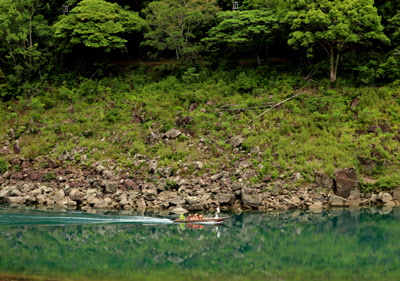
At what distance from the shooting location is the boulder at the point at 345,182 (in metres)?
29.5

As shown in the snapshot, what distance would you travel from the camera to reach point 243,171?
31.0 m

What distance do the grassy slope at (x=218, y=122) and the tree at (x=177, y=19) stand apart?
298 centimetres

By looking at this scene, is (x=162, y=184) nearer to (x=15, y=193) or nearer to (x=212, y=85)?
(x=15, y=193)

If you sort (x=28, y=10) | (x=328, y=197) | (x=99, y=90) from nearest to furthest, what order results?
(x=328, y=197) < (x=99, y=90) < (x=28, y=10)

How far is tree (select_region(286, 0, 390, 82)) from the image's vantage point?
35.0m

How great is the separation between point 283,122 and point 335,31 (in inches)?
305

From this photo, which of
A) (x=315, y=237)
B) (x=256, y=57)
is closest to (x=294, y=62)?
(x=256, y=57)

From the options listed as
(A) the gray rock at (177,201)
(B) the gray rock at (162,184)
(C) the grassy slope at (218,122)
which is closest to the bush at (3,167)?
(C) the grassy slope at (218,122)

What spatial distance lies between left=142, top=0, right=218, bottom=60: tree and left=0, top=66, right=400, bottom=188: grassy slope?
2.98 meters

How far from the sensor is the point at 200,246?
70.9ft

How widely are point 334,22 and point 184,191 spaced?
687 inches

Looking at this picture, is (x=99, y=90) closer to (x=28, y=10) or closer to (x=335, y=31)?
(x=28, y=10)

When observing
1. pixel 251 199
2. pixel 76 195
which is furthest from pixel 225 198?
pixel 76 195

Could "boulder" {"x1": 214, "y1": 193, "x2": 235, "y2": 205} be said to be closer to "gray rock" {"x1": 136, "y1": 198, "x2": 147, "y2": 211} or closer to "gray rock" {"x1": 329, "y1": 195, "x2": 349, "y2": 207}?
"gray rock" {"x1": 136, "y1": 198, "x2": 147, "y2": 211}
